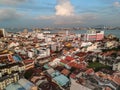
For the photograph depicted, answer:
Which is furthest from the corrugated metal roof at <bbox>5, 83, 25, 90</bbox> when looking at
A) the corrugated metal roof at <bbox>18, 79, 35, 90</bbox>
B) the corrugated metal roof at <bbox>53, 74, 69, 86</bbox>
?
the corrugated metal roof at <bbox>53, 74, 69, 86</bbox>

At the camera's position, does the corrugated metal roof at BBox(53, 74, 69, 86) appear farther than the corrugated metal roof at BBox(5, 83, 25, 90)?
Yes

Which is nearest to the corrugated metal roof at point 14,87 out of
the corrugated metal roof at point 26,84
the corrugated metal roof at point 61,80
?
the corrugated metal roof at point 26,84

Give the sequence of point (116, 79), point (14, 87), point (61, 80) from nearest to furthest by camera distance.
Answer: point (14, 87)
point (116, 79)
point (61, 80)

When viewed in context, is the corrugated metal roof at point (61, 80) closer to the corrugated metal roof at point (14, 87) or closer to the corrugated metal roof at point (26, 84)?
the corrugated metal roof at point (26, 84)

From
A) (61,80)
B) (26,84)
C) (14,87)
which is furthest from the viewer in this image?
(61,80)

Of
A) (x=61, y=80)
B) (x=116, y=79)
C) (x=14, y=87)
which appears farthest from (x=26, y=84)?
(x=116, y=79)

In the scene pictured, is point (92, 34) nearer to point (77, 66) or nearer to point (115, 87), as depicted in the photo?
point (77, 66)

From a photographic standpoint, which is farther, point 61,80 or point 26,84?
point 61,80

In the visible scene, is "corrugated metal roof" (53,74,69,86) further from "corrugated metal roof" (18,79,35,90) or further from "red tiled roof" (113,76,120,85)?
"red tiled roof" (113,76,120,85)

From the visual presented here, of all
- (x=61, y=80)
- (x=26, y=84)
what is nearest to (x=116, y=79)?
(x=61, y=80)

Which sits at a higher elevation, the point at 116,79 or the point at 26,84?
the point at 116,79

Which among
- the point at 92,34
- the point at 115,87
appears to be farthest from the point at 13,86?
the point at 92,34

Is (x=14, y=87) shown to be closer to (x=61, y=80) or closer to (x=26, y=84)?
(x=26, y=84)
